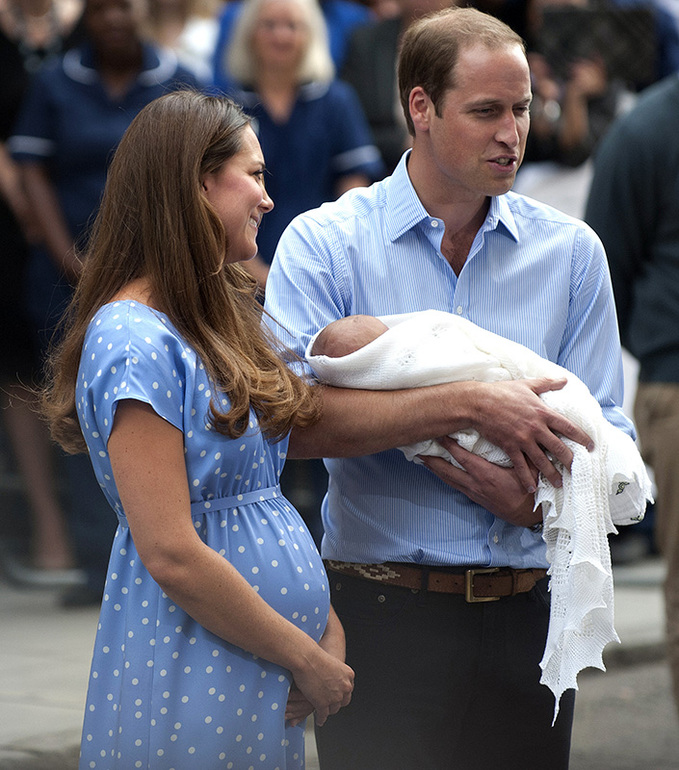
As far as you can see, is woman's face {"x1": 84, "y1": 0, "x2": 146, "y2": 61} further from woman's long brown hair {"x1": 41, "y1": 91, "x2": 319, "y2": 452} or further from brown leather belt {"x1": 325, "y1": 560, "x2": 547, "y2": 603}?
brown leather belt {"x1": 325, "y1": 560, "x2": 547, "y2": 603}

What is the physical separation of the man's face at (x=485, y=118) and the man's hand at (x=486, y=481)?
61 centimetres

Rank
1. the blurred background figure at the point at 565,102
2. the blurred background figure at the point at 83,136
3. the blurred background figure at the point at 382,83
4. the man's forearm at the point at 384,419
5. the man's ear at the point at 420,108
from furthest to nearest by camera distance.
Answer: the blurred background figure at the point at 565,102, the blurred background figure at the point at 382,83, the blurred background figure at the point at 83,136, the man's ear at the point at 420,108, the man's forearm at the point at 384,419

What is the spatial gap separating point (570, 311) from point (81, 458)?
10.8 feet

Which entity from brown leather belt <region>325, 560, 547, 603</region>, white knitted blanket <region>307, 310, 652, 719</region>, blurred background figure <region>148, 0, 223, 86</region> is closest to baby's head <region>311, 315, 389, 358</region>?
white knitted blanket <region>307, 310, 652, 719</region>

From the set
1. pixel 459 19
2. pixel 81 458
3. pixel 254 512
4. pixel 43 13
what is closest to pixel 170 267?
pixel 254 512

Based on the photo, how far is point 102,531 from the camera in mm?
5543

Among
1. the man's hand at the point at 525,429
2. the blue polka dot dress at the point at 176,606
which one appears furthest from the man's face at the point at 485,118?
the blue polka dot dress at the point at 176,606

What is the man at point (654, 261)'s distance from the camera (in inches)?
174

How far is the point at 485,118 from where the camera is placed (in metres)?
2.71

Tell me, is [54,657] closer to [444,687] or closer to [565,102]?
[444,687]

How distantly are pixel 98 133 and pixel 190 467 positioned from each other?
11.6 ft

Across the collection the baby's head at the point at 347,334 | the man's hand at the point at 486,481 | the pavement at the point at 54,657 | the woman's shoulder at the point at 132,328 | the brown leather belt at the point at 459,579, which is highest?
the woman's shoulder at the point at 132,328

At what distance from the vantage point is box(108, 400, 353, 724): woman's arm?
7.16 ft

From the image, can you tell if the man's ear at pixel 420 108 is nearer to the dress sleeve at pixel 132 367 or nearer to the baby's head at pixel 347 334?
the baby's head at pixel 347 334
